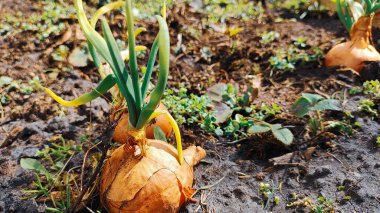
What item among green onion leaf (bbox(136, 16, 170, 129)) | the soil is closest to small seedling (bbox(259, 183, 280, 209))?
the soil

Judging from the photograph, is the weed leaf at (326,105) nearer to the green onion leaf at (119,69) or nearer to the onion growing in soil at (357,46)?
the onion growing in soil at (357,46)

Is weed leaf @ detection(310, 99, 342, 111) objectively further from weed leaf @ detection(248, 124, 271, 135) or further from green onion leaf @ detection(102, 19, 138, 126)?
green onion leaf @ detection(102, 19, 138, 126)

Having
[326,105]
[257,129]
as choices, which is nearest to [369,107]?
[326,105]

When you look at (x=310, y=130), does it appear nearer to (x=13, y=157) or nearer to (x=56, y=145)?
(x=56, y=145)

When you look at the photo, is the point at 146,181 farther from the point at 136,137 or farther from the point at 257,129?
the point at 257,129

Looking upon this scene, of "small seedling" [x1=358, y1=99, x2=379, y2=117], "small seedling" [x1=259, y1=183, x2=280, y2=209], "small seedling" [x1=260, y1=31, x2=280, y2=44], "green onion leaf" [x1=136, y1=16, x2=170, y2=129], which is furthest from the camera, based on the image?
"small seedling" [x1=260, y1=31, x2=280, y2=44]

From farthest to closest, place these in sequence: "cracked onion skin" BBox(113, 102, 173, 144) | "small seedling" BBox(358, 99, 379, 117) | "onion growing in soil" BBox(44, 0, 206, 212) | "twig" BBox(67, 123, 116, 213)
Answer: "small seedling" BBox(358, 99, 379, 117) < "cracked onion skin" BBox(113, 102, 173, 144) < "twig" BBox(67, 123, 116, 213) < "onion growing in soil" BBox(44, 0, 206, 212)

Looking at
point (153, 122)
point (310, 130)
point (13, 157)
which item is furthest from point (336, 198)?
point (13, 157)
